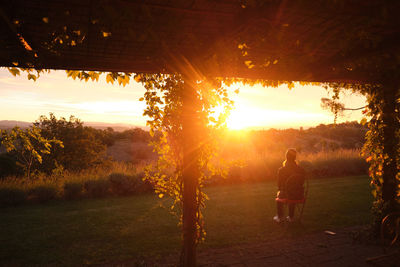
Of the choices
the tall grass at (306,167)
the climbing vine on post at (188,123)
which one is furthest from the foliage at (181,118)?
the tall grass at (306,167)

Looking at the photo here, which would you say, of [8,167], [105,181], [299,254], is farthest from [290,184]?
[8,167]

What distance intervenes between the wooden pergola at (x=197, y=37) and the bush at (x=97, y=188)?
25.0 ft

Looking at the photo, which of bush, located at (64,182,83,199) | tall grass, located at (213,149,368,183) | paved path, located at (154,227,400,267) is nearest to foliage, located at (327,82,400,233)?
paved path, located at (154,227,400,267)

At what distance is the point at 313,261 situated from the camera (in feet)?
14.3

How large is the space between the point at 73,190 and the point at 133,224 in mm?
4637

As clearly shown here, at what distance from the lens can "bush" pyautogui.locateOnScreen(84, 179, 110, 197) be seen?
411 inches

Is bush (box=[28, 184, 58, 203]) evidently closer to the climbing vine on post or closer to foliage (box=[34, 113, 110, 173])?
the climbing vine on post

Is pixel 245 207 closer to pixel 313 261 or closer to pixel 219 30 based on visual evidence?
pixel 313 261

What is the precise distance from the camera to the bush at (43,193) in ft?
31.5

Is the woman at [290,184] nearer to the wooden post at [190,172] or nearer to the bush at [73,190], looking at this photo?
the wooden post at [190,172]

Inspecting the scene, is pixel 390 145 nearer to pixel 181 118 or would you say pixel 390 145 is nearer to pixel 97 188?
pixel 181 118

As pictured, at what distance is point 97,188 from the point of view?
10500mm

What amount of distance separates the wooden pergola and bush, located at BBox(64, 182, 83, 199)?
7521mm

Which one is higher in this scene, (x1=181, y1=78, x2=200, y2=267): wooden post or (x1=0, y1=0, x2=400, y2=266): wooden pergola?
(x1=0, y1=0, x2=400, y2=266): wooden pergola
